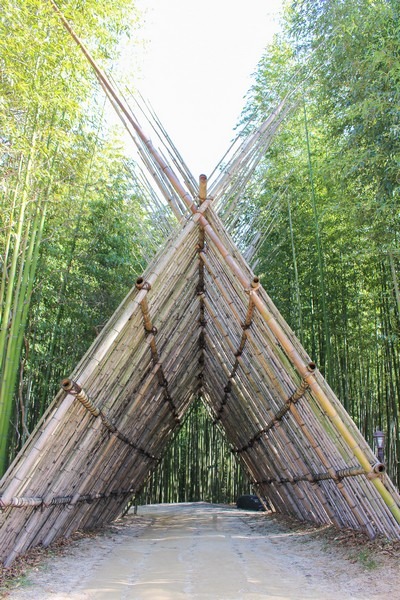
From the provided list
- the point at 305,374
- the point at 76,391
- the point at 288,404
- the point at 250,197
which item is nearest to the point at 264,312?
the point at 305,374

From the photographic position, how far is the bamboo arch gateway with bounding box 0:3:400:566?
3912 millimetres

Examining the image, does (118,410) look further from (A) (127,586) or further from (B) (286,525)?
(B) (286,525)

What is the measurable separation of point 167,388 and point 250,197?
253cm

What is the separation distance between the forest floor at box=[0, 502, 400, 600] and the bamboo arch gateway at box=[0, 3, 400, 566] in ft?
0.63

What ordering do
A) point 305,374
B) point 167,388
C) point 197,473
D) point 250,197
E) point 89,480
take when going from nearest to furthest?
1. point 305,374
2. point 89,480
3. point 250,197
4. point 167,388
5. point 197,473

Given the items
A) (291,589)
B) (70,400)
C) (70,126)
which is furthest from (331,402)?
(70,126)

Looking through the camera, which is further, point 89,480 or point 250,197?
point 250,197

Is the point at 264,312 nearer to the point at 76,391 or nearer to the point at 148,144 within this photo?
the point at 76,391

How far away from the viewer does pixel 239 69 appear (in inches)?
281

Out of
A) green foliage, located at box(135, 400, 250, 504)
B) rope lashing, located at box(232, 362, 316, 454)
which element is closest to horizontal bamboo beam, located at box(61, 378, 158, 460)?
rope lashing, located at box(232, 362, 316, 454)

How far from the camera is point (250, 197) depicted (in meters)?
6.05

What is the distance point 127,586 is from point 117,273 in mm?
4951

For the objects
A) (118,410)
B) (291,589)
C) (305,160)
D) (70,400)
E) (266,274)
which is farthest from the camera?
(266,274)

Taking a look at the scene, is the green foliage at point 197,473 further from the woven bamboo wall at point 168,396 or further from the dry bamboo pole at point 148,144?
the dry bamboo pole at point 148,144
